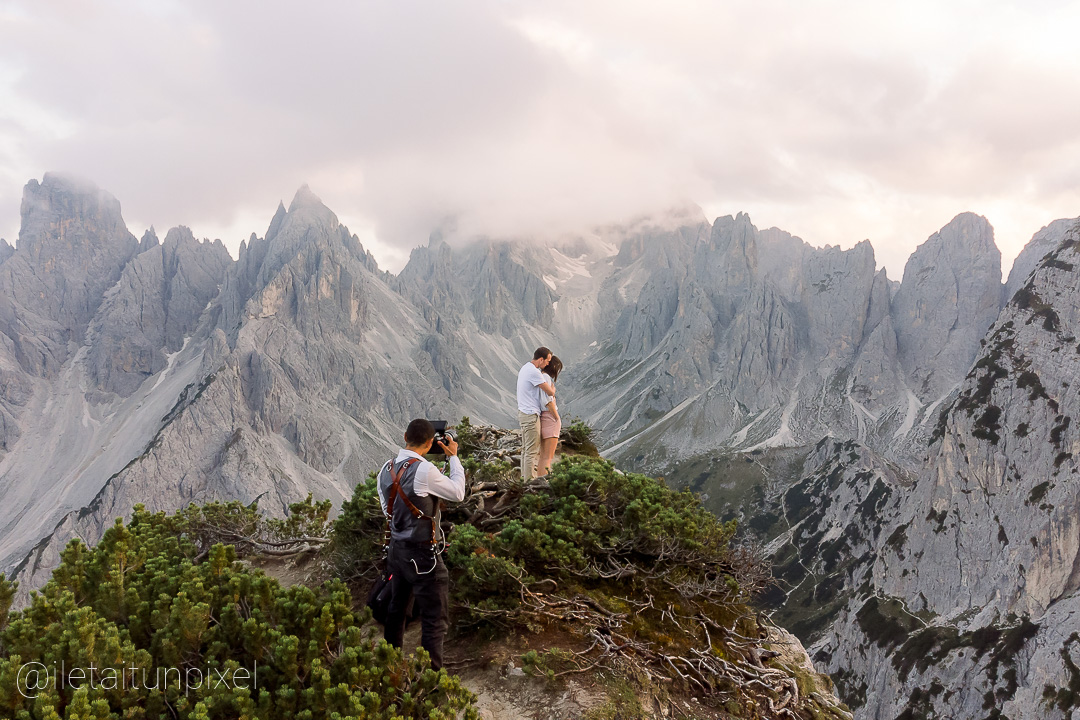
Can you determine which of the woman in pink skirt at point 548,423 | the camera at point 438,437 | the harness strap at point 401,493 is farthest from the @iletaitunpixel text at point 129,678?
the woman in pink skirt at point 548,423

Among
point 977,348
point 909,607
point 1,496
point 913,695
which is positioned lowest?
point 913,695

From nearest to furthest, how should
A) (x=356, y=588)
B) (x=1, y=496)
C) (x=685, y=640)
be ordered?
(x=685, y=640), (x=356, y=588), (x=1, y=496)

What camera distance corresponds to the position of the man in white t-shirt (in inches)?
470

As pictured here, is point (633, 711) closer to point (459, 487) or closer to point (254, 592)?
point (459, 487)

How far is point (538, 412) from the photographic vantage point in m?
12.0

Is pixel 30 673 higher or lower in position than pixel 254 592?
lower

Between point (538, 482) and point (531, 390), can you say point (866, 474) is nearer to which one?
point (531, 390)

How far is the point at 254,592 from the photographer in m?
6.55

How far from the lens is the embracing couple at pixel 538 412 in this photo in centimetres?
1197

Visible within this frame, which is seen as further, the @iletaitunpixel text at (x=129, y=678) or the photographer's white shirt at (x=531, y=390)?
the photographer's white shirt at (x=531, y=390)

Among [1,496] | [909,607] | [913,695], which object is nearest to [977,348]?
[909,607]

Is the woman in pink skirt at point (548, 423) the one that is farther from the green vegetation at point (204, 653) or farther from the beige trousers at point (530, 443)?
the green vegetation at point (204, 653)

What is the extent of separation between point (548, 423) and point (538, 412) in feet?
1.48

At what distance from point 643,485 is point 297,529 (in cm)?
751
